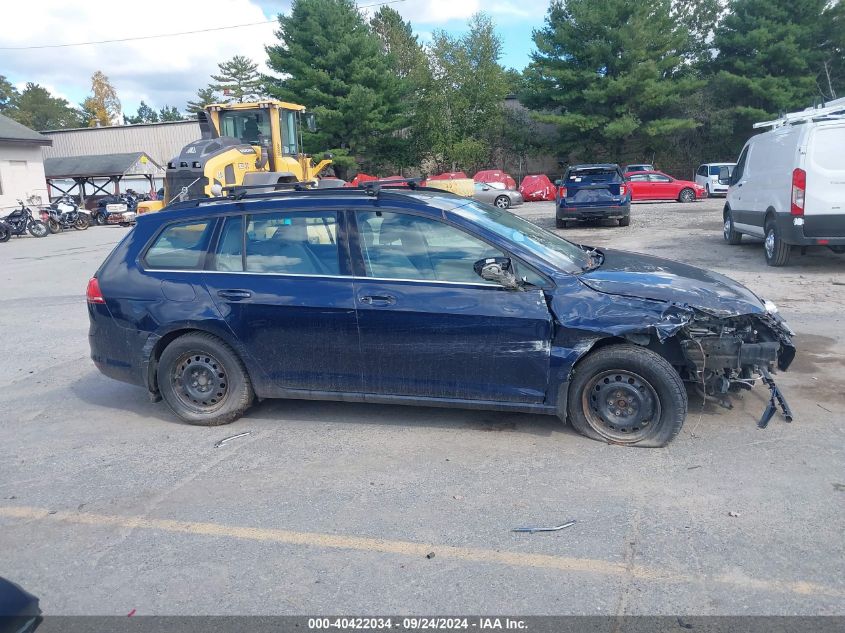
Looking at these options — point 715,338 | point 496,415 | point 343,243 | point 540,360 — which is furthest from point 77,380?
point 715,338

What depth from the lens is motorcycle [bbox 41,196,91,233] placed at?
2750 cm

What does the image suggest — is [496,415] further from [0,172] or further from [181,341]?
[0,172]

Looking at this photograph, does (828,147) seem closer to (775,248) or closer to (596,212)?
(775,248)

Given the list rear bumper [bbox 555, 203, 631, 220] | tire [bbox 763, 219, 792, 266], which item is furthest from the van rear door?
rear bumper [bbox 555, 203, 631, 220]

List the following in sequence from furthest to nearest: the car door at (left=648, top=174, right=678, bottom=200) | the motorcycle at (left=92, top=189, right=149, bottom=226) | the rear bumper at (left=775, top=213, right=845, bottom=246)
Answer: the motorcycle at (left=92, top=189, right=149, bottom=226) < the car door at (left=648, top=174, right=678, bottom=200) < the rear bumper at (left=775, top=213, right=845, bottom=246)

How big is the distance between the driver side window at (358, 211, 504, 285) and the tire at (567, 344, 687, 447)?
3.21ft

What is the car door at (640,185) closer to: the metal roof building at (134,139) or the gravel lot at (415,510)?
the gravel lot at (415,510)

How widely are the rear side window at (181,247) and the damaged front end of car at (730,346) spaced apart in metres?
3.59

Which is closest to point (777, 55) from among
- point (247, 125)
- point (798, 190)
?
point (798, 190)

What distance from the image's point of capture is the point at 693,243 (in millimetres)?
15070

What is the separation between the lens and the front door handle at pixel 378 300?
485cm

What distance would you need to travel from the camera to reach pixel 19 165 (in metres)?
31.7

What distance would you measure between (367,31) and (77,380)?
36.9 metres

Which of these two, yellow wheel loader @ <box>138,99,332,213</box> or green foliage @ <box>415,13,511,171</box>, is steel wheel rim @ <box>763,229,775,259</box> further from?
green foliage @ <box>415,13,511,171</box>
